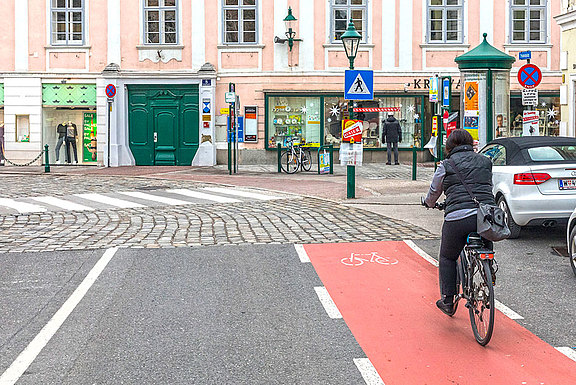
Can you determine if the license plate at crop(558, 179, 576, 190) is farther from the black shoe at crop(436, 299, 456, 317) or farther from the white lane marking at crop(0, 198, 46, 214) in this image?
the white lane marking at crop(0, 198, 46, 214)

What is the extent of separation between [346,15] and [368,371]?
26253 mm

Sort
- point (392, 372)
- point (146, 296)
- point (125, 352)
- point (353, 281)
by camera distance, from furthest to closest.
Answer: point (353, 281), point (146, 296), point (125, 352), point (392, 372)

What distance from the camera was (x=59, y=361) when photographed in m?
5.89

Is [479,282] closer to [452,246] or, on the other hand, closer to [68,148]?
[452,246]

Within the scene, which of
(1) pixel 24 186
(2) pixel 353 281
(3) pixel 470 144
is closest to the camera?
(3) pixel 470 144

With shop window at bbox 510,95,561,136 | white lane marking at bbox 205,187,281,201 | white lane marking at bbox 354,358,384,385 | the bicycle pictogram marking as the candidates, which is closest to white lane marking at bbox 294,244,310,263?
the bicycle pictogram marking

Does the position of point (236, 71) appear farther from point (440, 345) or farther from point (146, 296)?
point (440, 345)

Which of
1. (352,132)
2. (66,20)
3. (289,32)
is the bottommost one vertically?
(352,132)

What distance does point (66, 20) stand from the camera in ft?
102

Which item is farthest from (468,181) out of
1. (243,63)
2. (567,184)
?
(243,63)

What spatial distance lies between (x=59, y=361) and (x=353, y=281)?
12.6 feet

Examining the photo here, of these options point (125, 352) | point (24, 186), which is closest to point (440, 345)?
point (125, 352)

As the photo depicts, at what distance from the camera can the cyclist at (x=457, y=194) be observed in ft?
21.9

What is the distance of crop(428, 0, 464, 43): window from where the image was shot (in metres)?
30.7
